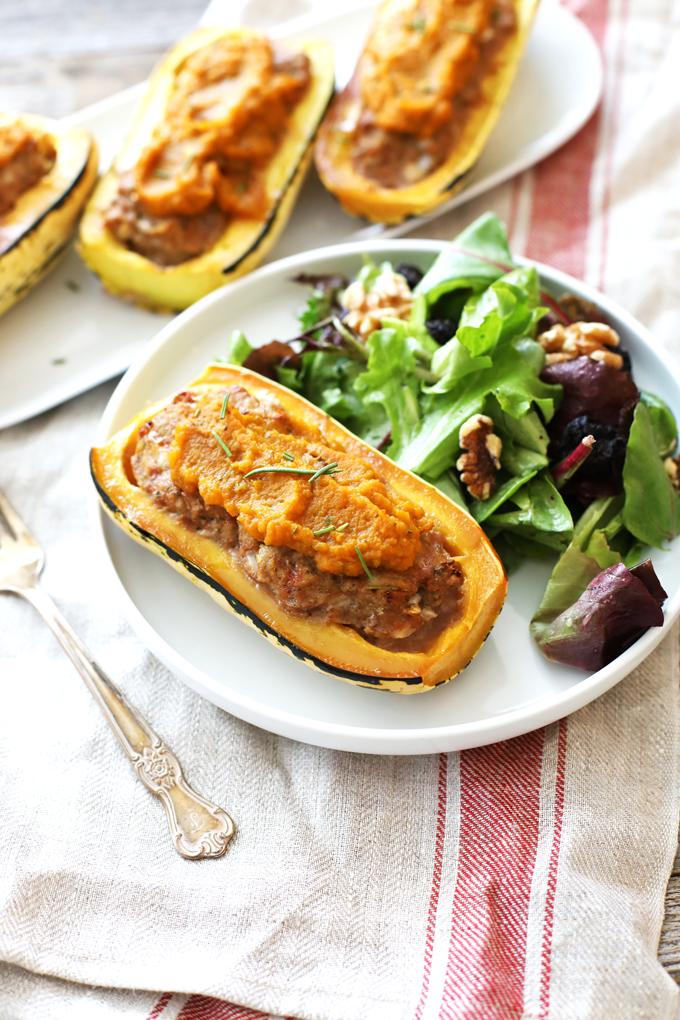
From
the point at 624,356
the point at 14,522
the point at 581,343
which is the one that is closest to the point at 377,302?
the point at 581,343

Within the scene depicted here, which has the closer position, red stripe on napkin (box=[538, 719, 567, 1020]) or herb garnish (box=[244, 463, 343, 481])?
red stripe on napkin (box=[538, 719, 567, 1020])

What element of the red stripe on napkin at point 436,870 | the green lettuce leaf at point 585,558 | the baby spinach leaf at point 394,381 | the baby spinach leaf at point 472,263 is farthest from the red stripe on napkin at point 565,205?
the red stripe on napkin at point 436,870

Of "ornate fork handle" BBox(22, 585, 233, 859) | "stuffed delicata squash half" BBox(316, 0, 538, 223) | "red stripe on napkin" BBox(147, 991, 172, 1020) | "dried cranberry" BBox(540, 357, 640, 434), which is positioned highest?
"stuffed delicata squash half" BBox(316, 0, 538, 223)

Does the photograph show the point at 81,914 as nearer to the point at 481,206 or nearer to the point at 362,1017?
the point at 362,1017

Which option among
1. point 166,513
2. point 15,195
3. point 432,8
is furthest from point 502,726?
point 432,8

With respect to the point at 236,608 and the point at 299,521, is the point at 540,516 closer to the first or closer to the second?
the point at 299,521

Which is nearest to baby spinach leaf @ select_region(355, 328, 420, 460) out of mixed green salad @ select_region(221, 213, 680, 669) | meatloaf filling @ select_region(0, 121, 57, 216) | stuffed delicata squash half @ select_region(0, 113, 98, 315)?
mixed green salad @ select_region(221, 213, 680, 669)

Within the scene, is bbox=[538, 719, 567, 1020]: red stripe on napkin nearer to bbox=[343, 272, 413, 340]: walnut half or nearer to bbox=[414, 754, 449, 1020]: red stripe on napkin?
bbox=[414, 754, 449, 1020]: red stripe on napkin
